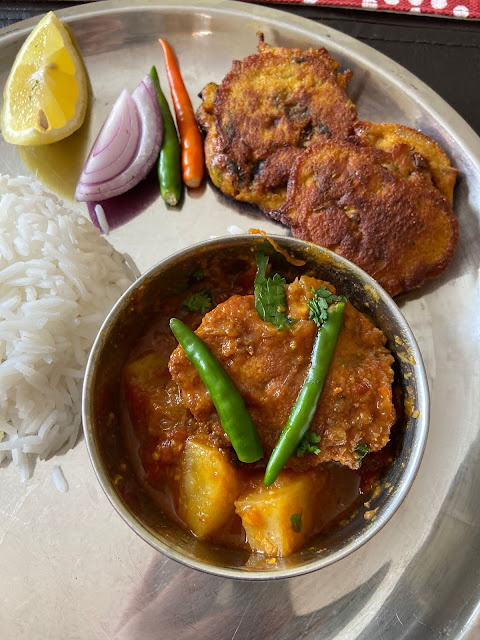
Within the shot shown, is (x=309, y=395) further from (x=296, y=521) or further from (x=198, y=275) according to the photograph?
(x=198, y=275)

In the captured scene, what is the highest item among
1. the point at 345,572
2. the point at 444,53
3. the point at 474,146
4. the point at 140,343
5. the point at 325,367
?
the point at 444,53

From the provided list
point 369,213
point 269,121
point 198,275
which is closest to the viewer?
point 198,275

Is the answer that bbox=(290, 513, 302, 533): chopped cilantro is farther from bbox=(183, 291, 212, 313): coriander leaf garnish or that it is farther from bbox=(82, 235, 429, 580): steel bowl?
bbox=(183, 291, 212, 313): coriander leaf garnish

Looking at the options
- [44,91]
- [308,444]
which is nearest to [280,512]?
[308,444]

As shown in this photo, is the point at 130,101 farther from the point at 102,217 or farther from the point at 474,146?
the point at 474,146

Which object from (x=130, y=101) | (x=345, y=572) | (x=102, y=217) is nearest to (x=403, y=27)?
(x=130, y=101)
